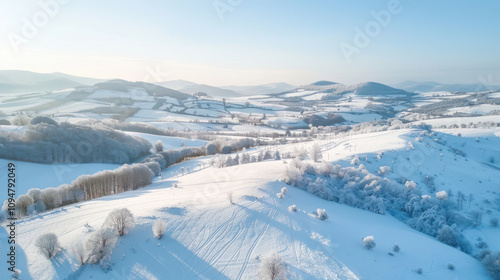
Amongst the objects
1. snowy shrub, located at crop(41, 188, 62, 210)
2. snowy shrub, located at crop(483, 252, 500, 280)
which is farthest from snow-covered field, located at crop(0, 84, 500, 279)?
snowy shrub, located at crop(41, 188, 62, 210)

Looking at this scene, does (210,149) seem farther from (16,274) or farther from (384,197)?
(16,274)

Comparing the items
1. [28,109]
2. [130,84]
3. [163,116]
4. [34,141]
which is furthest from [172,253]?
[130,84]

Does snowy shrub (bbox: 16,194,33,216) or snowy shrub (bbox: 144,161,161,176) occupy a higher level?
snowy shrub (bbox: 16,194,33,216)

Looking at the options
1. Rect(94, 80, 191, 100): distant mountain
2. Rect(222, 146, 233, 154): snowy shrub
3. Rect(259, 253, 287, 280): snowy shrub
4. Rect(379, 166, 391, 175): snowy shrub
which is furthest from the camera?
Rect(94, 80, 191, 100): distant mountain

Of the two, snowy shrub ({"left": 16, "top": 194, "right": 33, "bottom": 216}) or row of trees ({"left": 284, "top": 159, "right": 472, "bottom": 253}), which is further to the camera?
snowy shrub ({"left": 16, "top": 194, "right": 33, "bottom": 216})

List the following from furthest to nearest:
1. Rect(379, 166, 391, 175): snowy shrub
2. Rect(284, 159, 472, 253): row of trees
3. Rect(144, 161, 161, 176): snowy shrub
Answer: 1. Rect(144, 161, 161, 176): snowy shrub
2. Rect(379, 166, 391, 175): snowy shrub
3. Rect(284, 159, 472, 253): row of trees

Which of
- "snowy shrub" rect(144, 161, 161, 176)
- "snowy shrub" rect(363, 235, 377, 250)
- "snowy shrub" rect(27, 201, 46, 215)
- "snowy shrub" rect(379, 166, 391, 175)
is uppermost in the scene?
"snowy shrub" rect(379, 166, 391, 175)

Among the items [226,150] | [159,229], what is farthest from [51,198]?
[226,150]

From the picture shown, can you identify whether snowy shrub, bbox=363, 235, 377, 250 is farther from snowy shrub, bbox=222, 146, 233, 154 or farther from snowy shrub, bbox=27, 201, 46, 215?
snowy shrub, bbox=222, 146, 233, 154
